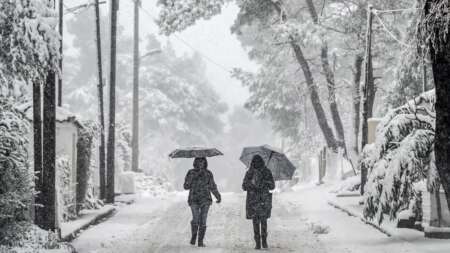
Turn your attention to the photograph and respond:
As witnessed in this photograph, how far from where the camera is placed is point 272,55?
3916 centimetres

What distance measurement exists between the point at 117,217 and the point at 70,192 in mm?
2569

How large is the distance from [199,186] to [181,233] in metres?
2.86

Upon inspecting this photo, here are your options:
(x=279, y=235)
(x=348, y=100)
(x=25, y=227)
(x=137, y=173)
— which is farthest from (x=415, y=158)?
(x=348, y=100)

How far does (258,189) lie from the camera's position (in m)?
14.2

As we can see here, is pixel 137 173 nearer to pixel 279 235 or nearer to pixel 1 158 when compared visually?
pixel 279 235

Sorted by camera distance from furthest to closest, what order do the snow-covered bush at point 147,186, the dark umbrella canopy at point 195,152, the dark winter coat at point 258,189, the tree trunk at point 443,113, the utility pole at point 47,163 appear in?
1. the snow-covered bush at point 147,186
2. the dark umbrella canopy at point 195,152
3. the utility pole at point 47,163
4. the dark winter coat at point 258,189
5. the tree trunk at point 443,113

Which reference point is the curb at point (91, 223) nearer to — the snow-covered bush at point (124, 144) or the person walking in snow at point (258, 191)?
the person walking in snow at point (258, 191)

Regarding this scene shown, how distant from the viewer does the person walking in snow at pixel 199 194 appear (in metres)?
14.7

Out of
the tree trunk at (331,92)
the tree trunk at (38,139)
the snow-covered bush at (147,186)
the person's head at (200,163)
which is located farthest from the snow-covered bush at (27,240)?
the tree trunk at (331,92)

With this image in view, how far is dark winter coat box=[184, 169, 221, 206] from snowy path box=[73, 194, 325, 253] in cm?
92

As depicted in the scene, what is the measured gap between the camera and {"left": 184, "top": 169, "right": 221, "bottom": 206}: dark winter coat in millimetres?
14742

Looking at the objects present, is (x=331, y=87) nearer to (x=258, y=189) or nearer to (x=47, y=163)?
(x=258, y=189)

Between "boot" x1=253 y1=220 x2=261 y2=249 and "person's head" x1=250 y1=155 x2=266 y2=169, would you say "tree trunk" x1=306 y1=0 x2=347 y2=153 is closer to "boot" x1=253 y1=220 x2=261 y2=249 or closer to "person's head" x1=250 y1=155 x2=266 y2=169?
"person's head" x1=250 y1=155 x2=266 y2=169

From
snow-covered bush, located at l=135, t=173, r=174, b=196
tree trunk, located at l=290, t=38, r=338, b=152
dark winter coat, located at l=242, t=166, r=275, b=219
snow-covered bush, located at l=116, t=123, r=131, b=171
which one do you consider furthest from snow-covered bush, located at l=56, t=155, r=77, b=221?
snow-covered bush, located at l=116, t=123, r=131, b=171
